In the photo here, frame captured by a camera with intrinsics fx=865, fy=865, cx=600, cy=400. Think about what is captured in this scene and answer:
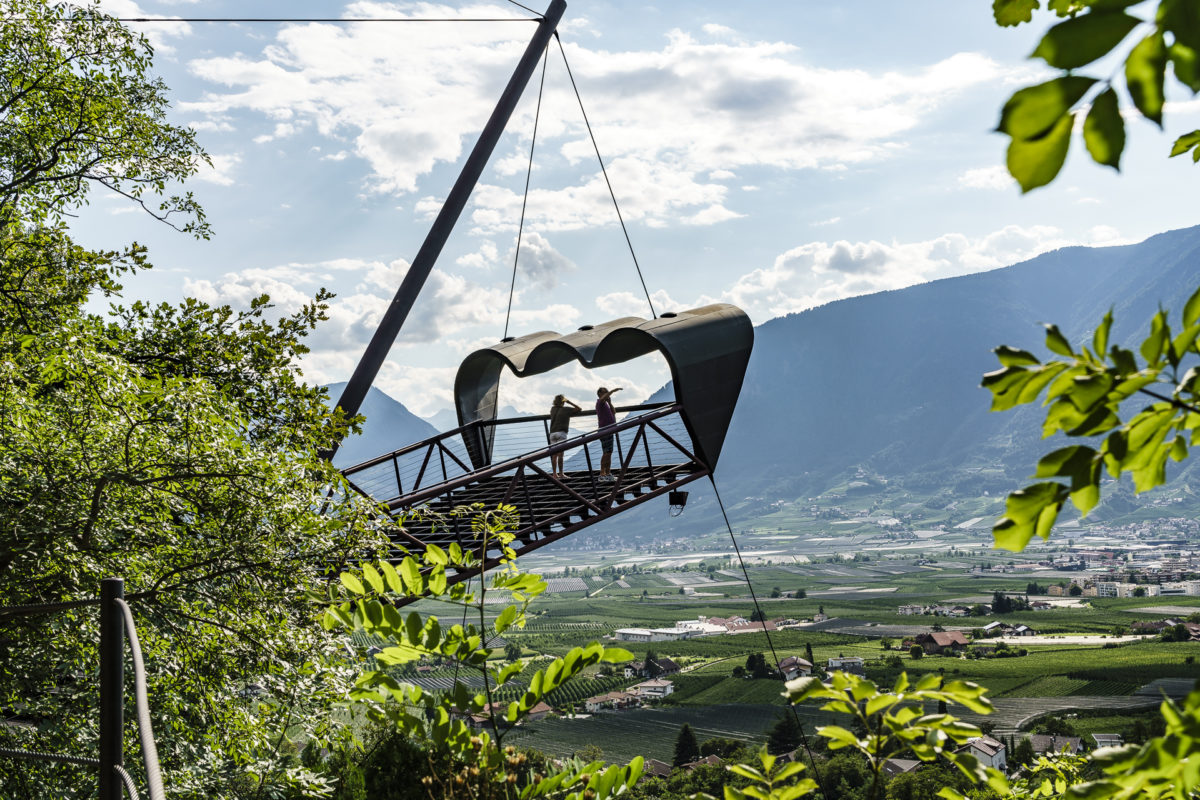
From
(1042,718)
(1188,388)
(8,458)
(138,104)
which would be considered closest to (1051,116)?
(1188,388)

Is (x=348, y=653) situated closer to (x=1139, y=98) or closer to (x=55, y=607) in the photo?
(x=55, y=607)

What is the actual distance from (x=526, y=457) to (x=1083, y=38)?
7.52m

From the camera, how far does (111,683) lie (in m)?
1.81

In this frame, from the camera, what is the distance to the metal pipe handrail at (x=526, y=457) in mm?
7555

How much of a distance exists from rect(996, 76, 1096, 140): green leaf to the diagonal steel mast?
9.56m

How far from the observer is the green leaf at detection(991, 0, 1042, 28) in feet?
3.64

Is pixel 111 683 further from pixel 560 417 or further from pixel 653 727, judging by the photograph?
pixel 653 727

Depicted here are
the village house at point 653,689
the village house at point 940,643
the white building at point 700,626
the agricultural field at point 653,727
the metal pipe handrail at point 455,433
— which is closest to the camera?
the metal pipe handrail at point 455,433

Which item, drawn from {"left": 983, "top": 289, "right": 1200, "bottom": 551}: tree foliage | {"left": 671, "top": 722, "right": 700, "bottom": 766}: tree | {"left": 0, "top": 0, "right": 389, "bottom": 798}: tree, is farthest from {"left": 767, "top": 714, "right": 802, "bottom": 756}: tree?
{"left": 983, "top": 289, "right": 1200, "bottom": 551}: tree foliage

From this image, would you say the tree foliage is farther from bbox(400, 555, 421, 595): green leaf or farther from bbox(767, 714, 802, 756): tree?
bbox(767, 714, 802, 756): tree

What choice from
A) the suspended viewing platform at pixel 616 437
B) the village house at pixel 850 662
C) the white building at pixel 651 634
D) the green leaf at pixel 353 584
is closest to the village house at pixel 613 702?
the white building at pixel 651 634

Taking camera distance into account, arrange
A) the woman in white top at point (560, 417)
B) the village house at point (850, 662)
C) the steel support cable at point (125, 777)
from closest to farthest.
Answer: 1. the steel support cable at point (125, 777)
2. the woman in white top at point (560, 417)
3. the village house at point (850, 662)

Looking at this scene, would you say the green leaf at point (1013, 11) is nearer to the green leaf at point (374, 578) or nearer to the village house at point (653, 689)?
the green leaf at point (374, 578)

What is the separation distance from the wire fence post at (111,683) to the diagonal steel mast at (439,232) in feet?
26.5
